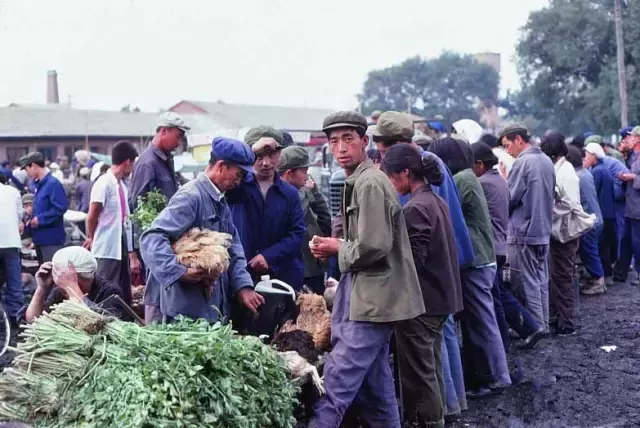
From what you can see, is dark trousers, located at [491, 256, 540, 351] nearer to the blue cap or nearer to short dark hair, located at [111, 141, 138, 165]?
the blue cap

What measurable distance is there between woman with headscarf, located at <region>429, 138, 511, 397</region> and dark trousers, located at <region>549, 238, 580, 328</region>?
2482 mm

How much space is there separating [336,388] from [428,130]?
9138 mm

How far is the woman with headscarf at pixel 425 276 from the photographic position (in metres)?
5.57

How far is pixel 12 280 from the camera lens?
959cm

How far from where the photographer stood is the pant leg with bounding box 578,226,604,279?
11.4 meters

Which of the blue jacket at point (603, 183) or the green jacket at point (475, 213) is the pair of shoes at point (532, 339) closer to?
the green jacket at point (475, 213)

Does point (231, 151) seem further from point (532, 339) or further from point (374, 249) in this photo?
point (532, 339)

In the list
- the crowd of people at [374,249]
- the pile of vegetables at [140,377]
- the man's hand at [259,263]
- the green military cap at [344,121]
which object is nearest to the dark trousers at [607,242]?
the crowd of people at [374,249]

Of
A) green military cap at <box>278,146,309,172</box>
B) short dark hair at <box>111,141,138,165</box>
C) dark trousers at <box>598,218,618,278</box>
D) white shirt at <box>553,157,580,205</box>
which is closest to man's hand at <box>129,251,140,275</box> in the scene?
short dark hair at <box>111,141,138,165</box>

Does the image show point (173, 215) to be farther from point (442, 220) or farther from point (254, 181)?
point (442, 220)

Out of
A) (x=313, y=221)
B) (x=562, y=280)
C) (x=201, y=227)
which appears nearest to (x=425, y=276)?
(x=201, y=227)

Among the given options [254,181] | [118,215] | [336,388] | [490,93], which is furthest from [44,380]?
[490,93]

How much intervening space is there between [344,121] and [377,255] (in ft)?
2.95

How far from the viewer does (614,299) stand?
11.2 meters
